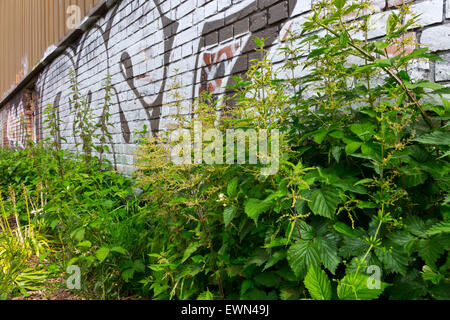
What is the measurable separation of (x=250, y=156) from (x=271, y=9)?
1.39 metres

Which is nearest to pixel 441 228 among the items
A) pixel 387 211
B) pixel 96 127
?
pixel 387 211

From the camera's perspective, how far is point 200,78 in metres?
2.65

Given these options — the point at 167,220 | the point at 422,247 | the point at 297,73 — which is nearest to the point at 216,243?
the point at 167,220

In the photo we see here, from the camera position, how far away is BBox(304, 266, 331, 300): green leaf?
835 mm

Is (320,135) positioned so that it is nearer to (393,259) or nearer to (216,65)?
(393,259)

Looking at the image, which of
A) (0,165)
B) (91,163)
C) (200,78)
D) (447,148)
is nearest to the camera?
(447,148)

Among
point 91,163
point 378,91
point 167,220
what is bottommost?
point 167,220

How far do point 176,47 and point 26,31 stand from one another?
786 centimetres

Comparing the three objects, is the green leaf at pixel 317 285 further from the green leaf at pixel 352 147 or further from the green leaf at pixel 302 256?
the green leaf at pixel 352 147

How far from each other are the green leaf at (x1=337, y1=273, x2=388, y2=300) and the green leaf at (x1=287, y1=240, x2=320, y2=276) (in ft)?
0.33

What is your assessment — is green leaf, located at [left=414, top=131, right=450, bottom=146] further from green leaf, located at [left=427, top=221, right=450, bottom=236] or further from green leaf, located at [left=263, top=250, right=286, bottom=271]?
green leaf, located at [left=263, top=250, right=286, bottom=271]

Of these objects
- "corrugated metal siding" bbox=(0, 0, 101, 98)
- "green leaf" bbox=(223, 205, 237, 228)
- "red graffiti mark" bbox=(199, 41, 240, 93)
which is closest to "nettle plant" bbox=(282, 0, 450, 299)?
"green leaf" bbox=(223, 205, 237, 228)

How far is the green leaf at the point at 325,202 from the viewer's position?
3.05 feet

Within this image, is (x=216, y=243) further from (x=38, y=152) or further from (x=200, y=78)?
(x=38, y=152)
